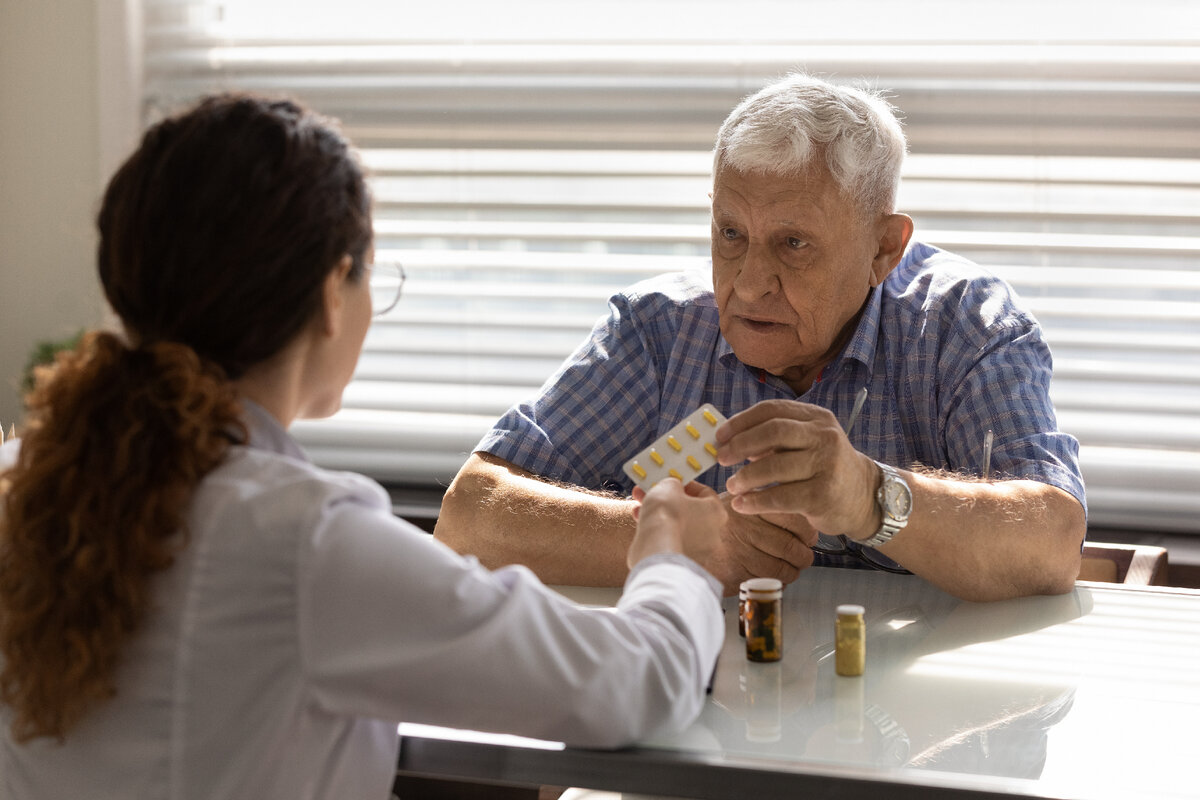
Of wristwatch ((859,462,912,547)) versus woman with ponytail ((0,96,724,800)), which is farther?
wristwatch ((859,462,912,547))

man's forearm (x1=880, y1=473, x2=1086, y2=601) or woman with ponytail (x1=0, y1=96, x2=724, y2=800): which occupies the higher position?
woman with ponytail (x1=0, y1=96, x2=724, y2=800)

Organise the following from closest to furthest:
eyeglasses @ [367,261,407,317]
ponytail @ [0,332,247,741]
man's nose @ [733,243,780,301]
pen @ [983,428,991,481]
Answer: ponytail @ [0,332,247,741]
eyeglasses @ [367,261,407,317]
pen @ [983,428,991,481]
man's nose @ [733,243,780,301]

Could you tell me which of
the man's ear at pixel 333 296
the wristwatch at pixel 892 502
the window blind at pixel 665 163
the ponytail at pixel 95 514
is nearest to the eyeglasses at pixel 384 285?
the man's ear at pixel 333 296

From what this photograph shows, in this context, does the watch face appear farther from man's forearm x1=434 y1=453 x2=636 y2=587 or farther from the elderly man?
man's forearm x1=434 y1=453 x2=636 y2=587

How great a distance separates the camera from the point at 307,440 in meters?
3.41

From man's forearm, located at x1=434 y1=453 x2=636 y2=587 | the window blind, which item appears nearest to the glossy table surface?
man's forearm, located at x1=434 y1=453 x2=636 y2=587

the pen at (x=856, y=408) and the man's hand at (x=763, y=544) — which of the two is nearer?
the man's hand at (x=763, y=544)

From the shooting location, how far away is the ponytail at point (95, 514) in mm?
952

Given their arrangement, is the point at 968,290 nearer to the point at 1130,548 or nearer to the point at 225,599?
the point at 1130,548

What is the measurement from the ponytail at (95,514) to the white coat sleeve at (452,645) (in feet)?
0.43

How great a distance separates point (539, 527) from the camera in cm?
180

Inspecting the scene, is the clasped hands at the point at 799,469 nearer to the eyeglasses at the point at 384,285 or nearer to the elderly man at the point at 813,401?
the elderly man at the point at 813,401

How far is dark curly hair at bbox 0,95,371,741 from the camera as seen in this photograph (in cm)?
96

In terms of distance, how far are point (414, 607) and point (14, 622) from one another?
1.12ft
